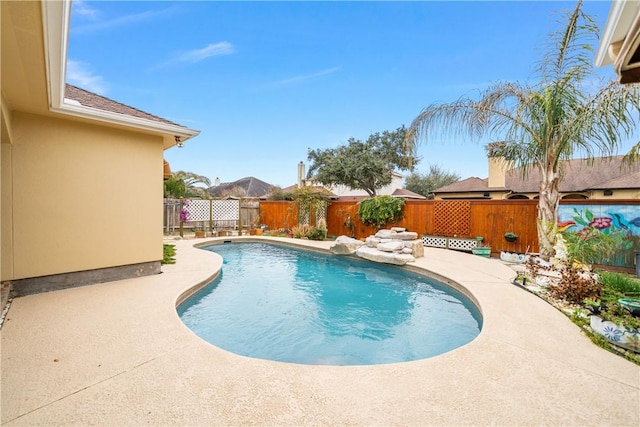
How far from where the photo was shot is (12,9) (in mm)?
2279

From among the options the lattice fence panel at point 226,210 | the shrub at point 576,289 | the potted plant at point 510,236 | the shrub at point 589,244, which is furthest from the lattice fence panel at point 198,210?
the shrub at point 589,244

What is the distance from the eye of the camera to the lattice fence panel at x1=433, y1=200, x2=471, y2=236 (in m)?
11.7

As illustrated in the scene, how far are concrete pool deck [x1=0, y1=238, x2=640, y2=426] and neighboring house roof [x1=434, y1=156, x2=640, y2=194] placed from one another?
1403 cm

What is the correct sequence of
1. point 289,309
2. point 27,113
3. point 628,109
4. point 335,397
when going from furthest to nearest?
point 628,109 → point 289,309 → point 27,113 → point 335,397

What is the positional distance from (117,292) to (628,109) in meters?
11.2

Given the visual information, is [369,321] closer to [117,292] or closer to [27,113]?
[117,292]

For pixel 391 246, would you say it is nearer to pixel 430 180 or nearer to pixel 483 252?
pixel 483 252

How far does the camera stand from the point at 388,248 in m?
10.1

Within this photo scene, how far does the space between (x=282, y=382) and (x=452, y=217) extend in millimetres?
11209

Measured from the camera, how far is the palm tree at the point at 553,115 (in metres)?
6.67

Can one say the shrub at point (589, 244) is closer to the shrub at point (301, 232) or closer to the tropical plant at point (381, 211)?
the tropical plant at point (381, 211)

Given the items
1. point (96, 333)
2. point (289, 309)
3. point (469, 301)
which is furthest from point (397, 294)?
point (96, 333)

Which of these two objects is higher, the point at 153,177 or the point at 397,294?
the point at 153,177

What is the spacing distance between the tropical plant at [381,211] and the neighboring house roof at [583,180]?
6.63 m
